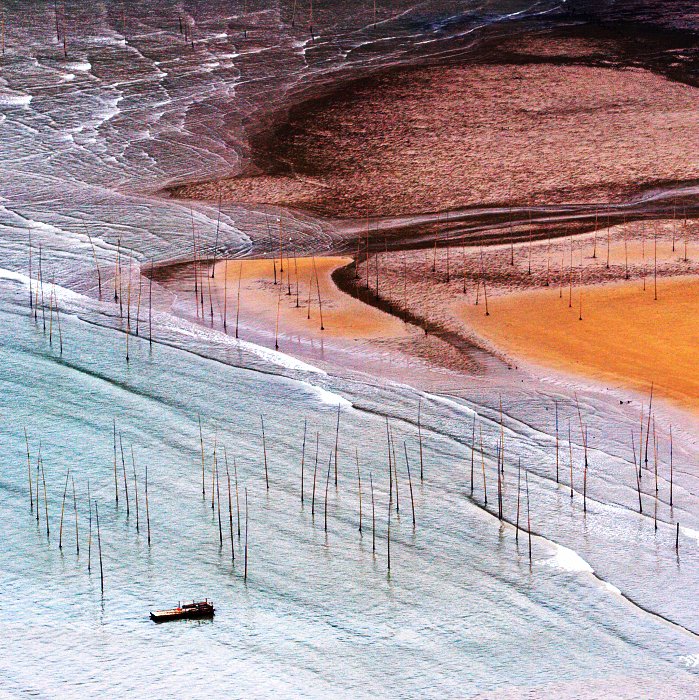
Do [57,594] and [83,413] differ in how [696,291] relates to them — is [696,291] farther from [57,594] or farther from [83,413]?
[57,594]

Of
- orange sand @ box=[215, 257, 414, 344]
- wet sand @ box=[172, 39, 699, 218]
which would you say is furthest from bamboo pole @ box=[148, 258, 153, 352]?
wet sand @ box=[172, 39, 699, 218]

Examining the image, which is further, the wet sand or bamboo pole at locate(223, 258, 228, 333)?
the wet sand

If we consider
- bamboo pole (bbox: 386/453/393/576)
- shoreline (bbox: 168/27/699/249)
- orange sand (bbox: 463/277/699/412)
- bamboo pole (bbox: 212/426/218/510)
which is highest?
shoreline (bbox: 168/27/699/249)

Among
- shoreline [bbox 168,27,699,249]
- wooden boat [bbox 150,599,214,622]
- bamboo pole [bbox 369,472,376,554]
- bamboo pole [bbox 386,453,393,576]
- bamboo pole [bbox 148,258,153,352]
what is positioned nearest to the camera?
wooden boat [bbox 150,599,214,622]

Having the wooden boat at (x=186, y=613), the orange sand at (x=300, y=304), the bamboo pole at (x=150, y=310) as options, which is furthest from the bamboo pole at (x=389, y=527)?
the bamboo pole at (x=150, y=310)

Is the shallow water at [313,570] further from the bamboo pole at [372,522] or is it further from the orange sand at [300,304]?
the orange sand at [300,304]

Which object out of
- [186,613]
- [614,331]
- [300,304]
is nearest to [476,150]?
[300,304]

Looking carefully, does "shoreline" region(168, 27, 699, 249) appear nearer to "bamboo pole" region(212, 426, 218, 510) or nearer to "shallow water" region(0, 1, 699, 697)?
"shallow water" region(0, 1, 699, 697)
